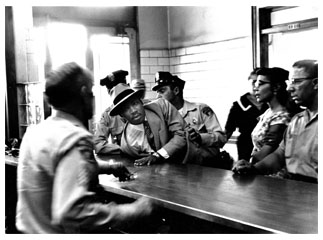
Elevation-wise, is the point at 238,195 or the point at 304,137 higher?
the point at 304,137

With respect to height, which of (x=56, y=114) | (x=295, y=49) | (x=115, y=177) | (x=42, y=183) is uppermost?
(x=295, y=49)

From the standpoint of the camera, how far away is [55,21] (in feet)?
19.2

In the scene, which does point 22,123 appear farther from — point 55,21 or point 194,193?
point 194,193

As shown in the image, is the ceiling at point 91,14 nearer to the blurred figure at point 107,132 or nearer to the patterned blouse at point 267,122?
the blurred figure at point 107,132

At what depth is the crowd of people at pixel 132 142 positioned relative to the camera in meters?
1.42

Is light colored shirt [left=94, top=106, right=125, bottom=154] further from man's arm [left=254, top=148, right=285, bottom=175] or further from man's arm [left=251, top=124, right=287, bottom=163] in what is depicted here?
man's arm [left=254, top=148, right=285, bottom=175]

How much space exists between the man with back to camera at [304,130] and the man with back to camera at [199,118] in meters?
1.39

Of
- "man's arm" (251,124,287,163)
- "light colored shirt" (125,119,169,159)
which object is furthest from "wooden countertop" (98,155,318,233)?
"light colored shirt" (125,119,169,159)

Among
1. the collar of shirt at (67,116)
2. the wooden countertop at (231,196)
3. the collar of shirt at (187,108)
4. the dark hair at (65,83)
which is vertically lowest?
the wooden countertop at (231,196)

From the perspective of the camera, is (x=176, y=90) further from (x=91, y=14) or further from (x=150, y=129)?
(x=91, y=14)

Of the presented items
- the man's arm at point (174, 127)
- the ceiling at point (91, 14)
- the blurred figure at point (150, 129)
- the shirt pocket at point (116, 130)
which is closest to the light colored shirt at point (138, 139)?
the blurred figure at point (150, 129)

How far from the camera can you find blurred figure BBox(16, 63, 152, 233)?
1.39 meters

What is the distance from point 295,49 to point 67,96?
12.5ft
